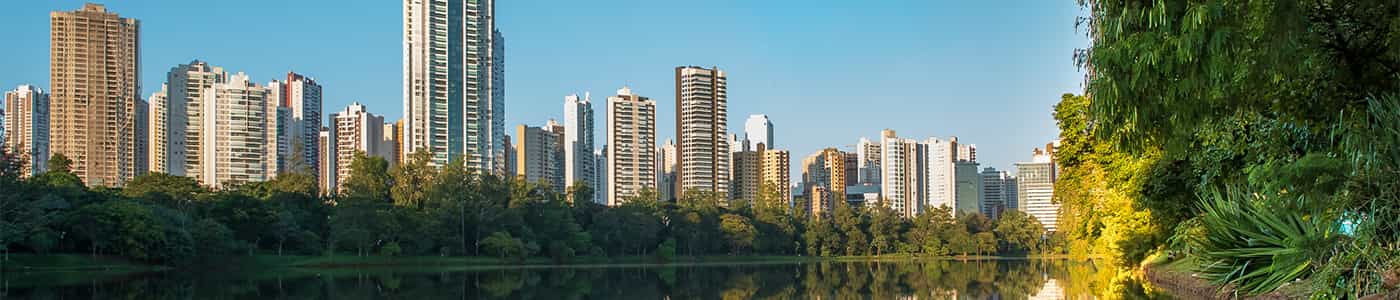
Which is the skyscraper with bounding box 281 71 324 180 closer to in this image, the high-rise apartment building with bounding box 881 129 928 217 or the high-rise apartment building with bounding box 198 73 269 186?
the high-rise apartment building with bounding box 198 73 269 186

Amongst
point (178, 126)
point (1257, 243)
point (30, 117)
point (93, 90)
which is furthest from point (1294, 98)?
point (30, 117)

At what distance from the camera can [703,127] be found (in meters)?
131

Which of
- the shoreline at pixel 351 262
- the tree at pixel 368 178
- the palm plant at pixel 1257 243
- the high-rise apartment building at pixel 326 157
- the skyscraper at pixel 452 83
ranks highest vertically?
the skyscraper at pixel 452 83

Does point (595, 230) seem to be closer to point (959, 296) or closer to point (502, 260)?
point (502, 260)

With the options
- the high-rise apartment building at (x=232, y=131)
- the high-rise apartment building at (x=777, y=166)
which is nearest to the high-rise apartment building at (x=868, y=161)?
the high-rise apartment building at (x=777, y=166)

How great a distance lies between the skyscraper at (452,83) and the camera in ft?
381

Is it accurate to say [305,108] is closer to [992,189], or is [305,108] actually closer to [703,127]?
[703,127]

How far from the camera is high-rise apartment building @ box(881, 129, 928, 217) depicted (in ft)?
499

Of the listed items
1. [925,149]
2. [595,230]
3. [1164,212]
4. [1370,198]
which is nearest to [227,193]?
[595,230]

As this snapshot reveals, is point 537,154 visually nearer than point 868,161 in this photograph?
Yes

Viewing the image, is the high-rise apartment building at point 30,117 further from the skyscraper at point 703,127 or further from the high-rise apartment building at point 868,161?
the high-rise apartment building at point 868,161

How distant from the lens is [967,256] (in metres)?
90.2

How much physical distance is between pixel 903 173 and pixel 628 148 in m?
34.8

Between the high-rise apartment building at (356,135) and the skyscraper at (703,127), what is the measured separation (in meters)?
30.2
